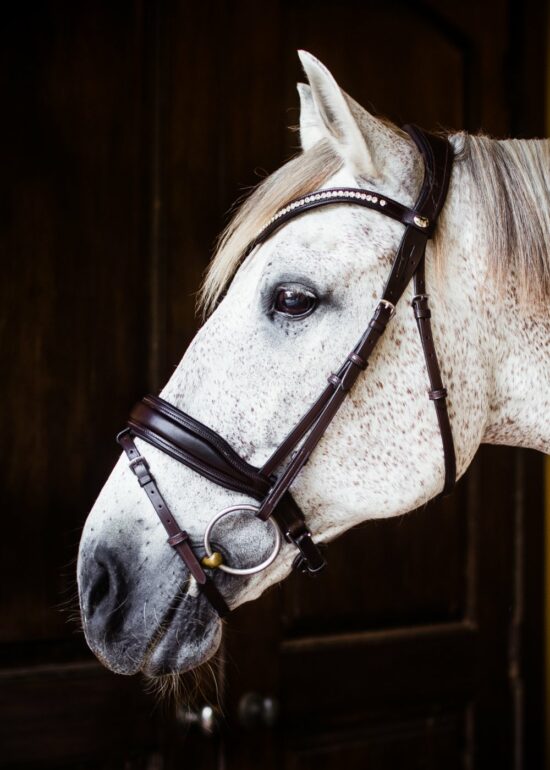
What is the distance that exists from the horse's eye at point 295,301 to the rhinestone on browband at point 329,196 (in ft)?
0.33

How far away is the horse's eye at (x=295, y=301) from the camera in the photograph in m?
0.75

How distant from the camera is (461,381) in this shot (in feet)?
2.54

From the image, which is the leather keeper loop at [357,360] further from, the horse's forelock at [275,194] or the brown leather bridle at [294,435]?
the horse's forelock at [275,194]

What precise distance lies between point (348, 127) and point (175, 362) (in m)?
0.61

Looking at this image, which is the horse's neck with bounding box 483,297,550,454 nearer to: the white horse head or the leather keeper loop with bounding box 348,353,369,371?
the white horse head

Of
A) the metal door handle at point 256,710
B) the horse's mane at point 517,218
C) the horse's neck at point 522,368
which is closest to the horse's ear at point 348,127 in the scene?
the horse's mane at point 517,218

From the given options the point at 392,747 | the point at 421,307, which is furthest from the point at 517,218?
the point at 392,747

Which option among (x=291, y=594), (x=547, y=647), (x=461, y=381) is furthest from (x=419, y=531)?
(x=461, y=381)

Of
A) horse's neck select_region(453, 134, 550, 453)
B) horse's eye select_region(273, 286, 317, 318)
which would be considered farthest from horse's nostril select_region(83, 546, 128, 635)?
horse's neck select_region(453, 134, 550, 453)

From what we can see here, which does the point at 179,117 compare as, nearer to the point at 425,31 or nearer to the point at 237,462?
the point at 425,31

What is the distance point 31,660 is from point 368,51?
1.27 meters

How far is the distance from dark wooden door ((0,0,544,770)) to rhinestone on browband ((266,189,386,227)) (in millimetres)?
507

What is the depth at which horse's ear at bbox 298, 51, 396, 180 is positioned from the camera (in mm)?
726

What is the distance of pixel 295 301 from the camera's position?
749 millimetres
